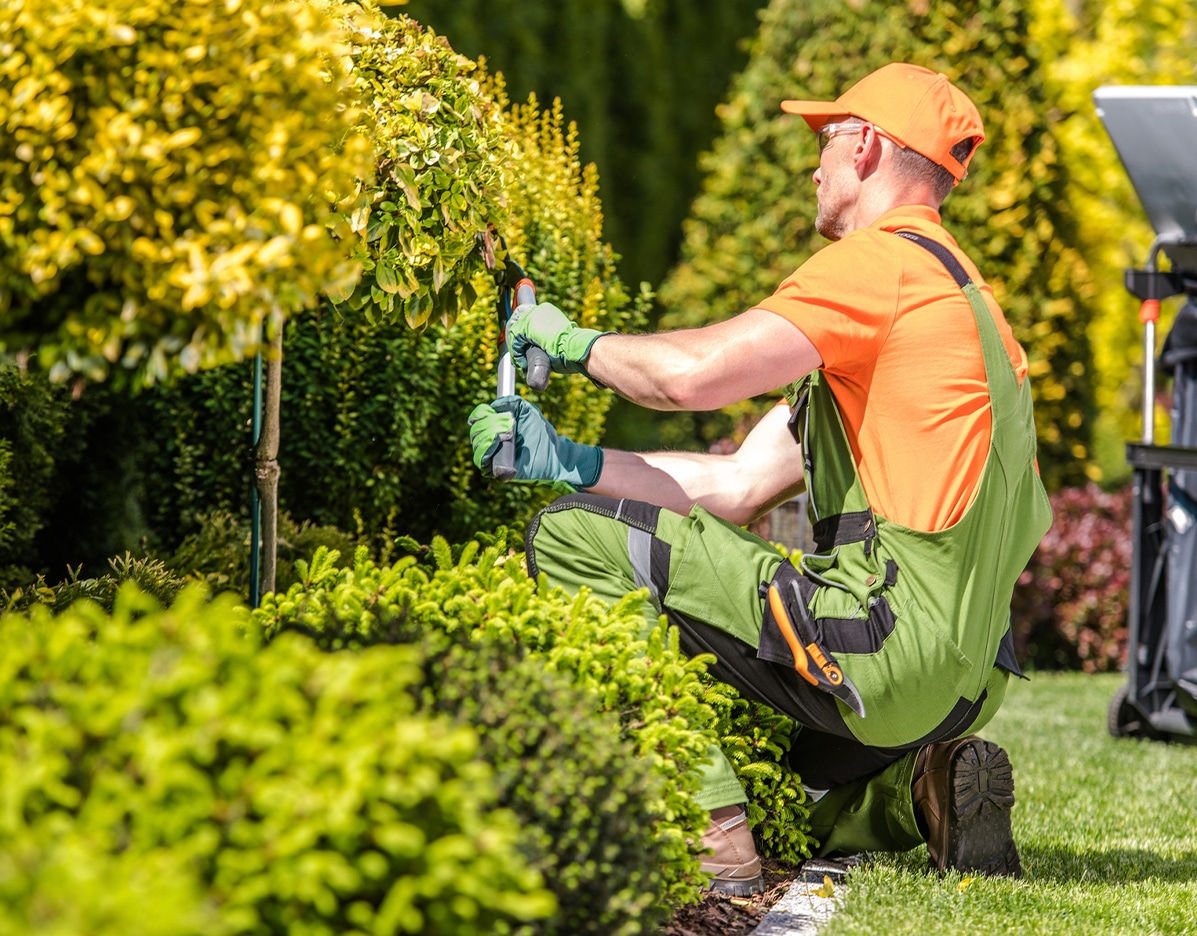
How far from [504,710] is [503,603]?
50 centimetres

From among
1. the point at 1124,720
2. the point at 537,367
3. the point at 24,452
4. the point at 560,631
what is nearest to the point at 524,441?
the point at 537,367

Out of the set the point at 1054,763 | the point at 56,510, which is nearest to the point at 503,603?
the point at 56,510

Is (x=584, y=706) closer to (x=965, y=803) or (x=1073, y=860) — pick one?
(x=965, y=803)

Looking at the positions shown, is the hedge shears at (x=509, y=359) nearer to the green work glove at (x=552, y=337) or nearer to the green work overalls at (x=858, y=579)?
the green work glove at (x=552, y=337)

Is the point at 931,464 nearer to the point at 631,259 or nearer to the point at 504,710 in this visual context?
the point at 504,710

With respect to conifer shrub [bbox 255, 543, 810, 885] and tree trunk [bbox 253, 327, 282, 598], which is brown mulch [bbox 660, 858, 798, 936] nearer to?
conifer shrub [bbox 255, 543, 810, 885]

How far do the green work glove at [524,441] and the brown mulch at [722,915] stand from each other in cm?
97

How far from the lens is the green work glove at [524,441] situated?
2.75 metres

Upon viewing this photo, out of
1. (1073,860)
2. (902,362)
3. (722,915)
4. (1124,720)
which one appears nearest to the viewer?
(722,915)

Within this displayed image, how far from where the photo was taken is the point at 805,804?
292 cm

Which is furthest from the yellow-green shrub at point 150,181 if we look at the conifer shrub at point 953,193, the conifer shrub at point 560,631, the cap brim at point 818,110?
the conifer shrub at point 953,193

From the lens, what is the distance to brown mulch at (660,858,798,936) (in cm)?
238

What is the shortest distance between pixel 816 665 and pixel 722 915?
0.53 metres

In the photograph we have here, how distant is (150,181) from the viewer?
171cm
